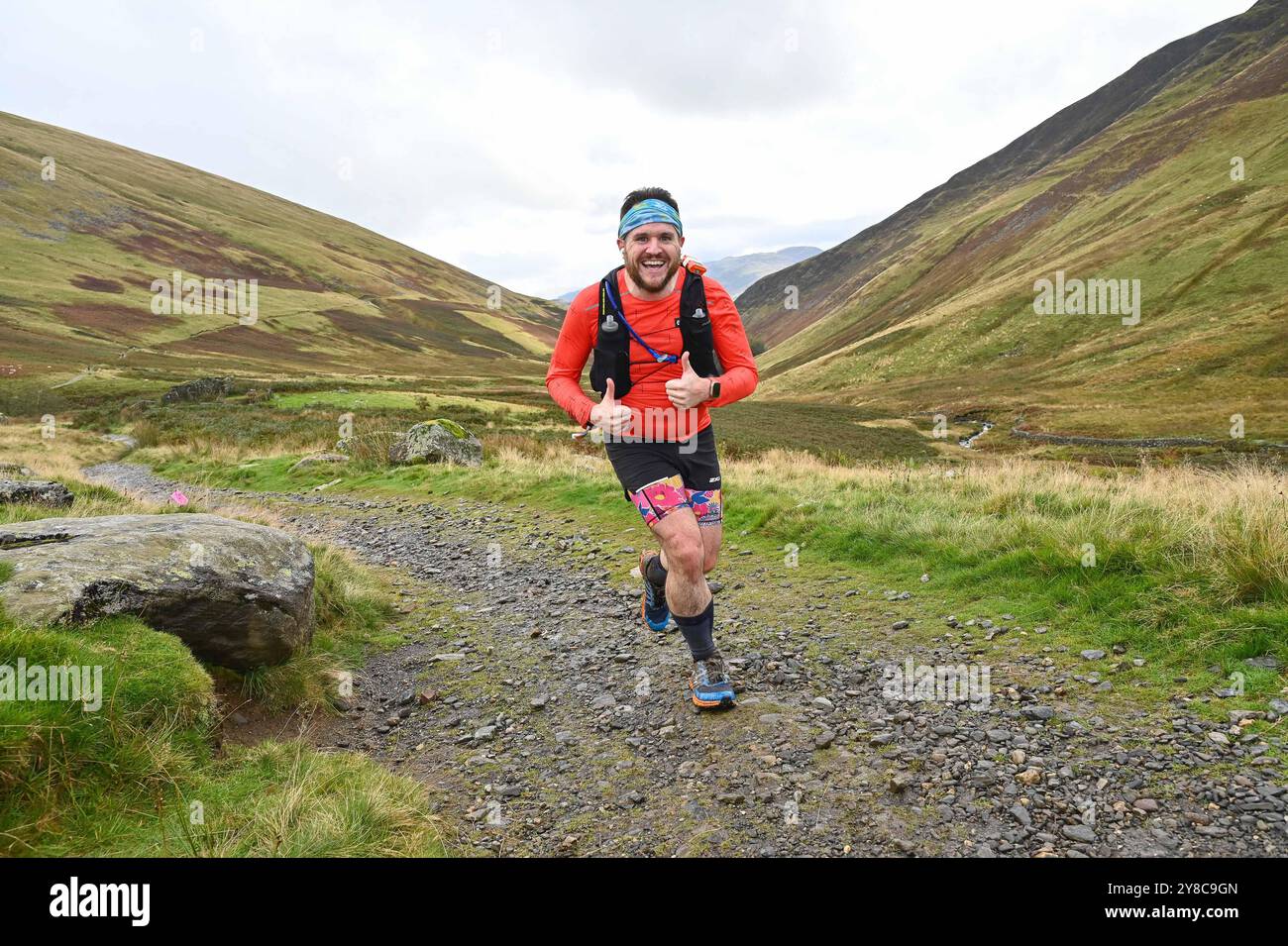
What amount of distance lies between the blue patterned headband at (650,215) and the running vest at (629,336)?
37 cm

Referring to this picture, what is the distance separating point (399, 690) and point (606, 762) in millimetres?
2672

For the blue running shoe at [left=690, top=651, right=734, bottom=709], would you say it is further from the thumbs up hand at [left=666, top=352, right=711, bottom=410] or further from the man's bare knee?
the thumbs up hand at [left=666, top=352, right=711, bottom=410]

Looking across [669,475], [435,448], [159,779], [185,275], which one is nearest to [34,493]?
[159,779]

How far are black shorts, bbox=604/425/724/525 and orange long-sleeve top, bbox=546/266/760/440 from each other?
167 mm

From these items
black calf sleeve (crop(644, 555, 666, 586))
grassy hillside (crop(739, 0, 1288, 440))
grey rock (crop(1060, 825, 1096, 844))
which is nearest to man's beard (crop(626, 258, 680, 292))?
black calf sleeve (crop(644, 555, 666, 586))

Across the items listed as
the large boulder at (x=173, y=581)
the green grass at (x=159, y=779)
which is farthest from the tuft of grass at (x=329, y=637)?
the green grass at (x=159, y=779)

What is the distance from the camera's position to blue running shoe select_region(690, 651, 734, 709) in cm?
518

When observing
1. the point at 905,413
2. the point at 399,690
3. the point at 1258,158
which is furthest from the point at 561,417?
the point at 1258,158

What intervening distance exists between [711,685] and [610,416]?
231cm

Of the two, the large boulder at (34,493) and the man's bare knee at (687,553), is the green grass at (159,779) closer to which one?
the man's bare knee at (687,553)

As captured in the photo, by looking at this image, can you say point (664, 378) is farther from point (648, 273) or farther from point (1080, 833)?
point (1080, 833)

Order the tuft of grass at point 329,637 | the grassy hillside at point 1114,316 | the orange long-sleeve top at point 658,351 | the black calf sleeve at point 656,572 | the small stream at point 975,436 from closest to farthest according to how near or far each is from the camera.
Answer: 1. the orange long-sleeve top at point 658,351
2. the tuft of grass at point 329,637
3. the black calf sleeve at point 656,572
4. the small stream at point 975,436
5. the grassy hillside at point 1114,316

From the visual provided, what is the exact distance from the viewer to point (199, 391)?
165 ft

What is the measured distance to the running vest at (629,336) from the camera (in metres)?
5.34
